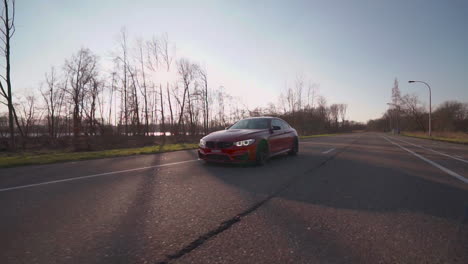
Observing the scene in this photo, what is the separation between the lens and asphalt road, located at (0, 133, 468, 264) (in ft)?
6.17

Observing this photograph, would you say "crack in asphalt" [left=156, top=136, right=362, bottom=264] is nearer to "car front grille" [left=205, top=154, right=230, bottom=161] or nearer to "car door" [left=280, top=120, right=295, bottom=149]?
"car front grille" [left=205, top=154, right=230, bottom=161]

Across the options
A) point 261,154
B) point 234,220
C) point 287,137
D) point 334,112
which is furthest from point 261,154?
point 334,112

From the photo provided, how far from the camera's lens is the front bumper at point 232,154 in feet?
19.8

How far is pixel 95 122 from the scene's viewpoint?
27484 millimetres

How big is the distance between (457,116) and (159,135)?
2791 inches

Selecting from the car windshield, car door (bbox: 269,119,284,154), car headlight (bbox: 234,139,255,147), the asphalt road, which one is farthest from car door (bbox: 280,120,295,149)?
the asphalt road

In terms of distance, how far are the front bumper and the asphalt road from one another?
4.60ft

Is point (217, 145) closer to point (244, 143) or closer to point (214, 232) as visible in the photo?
point (244, 143)

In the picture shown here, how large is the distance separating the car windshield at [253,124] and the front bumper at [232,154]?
4.57 feet

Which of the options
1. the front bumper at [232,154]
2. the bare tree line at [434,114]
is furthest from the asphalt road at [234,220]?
the bare tree line at [434,114]

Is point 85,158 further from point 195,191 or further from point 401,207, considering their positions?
point 401,207

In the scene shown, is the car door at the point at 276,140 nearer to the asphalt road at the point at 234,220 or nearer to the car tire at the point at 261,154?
the car tire at the point at 261,154

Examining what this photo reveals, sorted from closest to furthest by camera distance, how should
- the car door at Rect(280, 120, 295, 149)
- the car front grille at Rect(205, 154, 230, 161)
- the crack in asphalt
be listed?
1. the crack in asphalt
2. the car front grille at Rect(205, 154, 230, 161)
3. the car door at Rect(280, 120, 295, 149)

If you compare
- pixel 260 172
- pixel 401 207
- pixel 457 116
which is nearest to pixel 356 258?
pixel 401 207
